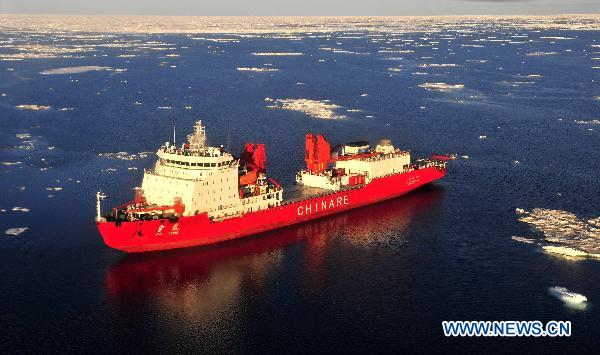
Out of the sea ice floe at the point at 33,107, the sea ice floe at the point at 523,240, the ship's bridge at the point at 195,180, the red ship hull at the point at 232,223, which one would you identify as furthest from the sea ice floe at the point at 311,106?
the sea ice floe at the point at 523,240

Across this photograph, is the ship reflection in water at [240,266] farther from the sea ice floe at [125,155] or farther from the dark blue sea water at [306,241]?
the sea ice floe at [125,155]

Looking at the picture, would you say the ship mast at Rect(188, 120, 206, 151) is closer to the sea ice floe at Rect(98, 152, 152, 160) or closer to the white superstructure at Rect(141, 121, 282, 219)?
the white superstructure at Rect(141, 121, 282, 219)

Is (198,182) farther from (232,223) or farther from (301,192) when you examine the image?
(301,192)

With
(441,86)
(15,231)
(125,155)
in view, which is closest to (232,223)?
(15,231)

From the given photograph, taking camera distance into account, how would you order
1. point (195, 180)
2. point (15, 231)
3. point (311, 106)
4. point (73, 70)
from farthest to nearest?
point (73, 70), point (311, 106), point (15, 231), point (195, 180)

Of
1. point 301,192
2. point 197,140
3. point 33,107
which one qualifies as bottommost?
point 301,192

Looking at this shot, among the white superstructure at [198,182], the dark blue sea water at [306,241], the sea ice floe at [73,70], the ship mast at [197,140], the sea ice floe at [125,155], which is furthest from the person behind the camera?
the sea ice floe at [73,70]
